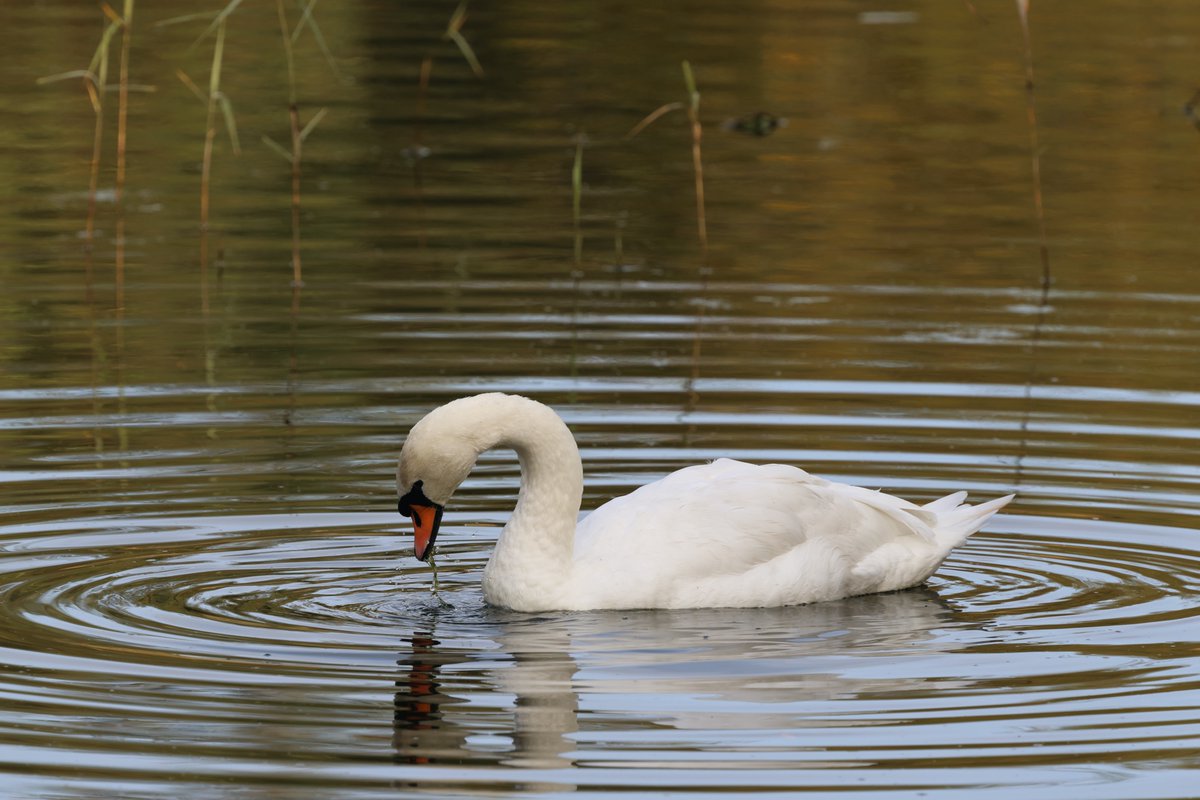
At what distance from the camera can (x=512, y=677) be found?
7914mm

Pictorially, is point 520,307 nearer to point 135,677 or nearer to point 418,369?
point 418,369

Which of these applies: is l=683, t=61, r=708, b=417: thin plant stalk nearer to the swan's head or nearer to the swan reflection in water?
the swan reflection in water

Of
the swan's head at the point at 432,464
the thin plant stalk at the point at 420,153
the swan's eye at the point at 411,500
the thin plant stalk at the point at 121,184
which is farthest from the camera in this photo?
the thin plant stalk at the point at 420,153

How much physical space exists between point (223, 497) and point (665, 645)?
2.94 meters

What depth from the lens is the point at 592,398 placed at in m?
12.5

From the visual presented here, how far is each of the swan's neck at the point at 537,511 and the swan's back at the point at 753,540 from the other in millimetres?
118

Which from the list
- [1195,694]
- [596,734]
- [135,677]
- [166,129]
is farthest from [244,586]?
[166,129]

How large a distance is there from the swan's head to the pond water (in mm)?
380

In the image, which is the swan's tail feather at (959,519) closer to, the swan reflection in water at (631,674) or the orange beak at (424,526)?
the swan reflection in water at (631,674)

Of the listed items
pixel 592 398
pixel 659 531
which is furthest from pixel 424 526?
pixel 592 398

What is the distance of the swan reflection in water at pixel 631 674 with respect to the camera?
23.9ft

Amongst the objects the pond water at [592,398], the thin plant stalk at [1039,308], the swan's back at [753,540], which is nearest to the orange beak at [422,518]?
the pond water at [592,398]

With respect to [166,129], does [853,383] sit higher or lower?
lower

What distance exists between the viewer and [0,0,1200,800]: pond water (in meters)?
7.27
